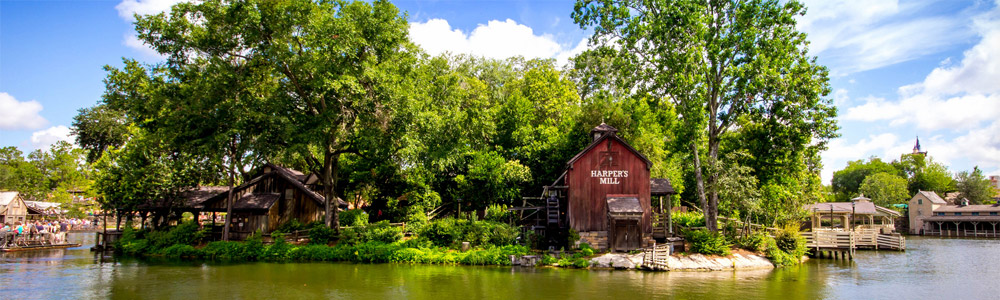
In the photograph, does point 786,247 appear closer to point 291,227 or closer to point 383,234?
point 383,234

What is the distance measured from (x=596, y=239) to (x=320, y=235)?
16.1 m

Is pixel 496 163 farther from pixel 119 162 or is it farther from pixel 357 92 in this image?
pixel 119 162

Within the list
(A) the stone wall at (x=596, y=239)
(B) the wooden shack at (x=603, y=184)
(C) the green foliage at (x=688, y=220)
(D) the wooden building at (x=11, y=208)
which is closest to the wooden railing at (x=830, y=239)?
(C) the green foliage at (x=688, y=220)

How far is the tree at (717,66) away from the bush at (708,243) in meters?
2.47

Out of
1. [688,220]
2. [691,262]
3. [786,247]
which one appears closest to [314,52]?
[691,262]

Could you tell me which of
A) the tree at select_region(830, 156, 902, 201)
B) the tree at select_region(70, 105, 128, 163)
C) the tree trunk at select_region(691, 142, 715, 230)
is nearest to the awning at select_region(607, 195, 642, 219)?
the tree trunk at select_region(691, 142, 715, 230)

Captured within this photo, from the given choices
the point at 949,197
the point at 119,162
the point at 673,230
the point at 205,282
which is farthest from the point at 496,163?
the point at 949,197

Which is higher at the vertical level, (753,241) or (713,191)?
(713,191)

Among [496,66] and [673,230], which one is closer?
[673,230]

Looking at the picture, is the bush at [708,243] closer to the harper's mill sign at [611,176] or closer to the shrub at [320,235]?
the harper's mill sign at [611,176]

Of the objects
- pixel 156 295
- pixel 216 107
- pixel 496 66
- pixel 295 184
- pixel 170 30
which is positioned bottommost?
pixel 156 295

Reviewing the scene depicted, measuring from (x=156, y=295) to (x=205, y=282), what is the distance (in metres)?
2.86

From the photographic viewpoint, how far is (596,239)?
96.5 ft

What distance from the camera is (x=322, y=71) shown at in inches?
1099
